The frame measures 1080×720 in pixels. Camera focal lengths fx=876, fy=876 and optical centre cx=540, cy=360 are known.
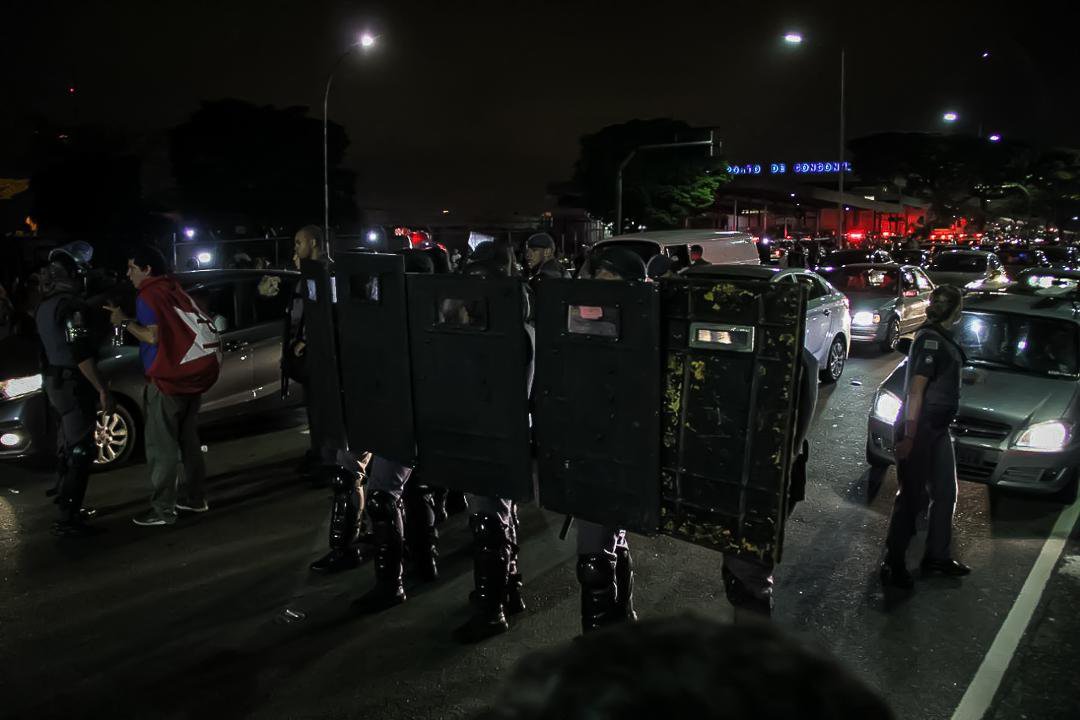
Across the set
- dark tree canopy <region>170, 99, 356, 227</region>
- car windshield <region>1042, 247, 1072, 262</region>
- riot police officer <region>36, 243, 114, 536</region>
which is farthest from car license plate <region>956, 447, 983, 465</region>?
dark tree canopy <region>170, 99, 356, 227</region>

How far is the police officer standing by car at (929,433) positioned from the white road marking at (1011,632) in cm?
55

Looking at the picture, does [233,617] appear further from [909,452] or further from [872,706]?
[872,706]

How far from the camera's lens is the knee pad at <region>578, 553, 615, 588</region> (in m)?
3.90

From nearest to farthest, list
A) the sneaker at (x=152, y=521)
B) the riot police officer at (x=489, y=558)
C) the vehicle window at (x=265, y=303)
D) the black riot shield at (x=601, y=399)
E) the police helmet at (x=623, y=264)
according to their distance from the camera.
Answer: the black riot shield at (x=601, y=399), the police helmet at (x=623, y=264), the riot police officer at (x=489, y=558), the sneaker at (x=152, y=521), the vehicle window at (x=265, y=303)

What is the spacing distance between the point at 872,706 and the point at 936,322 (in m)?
4.70

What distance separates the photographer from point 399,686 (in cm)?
397

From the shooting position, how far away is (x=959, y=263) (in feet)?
70.4

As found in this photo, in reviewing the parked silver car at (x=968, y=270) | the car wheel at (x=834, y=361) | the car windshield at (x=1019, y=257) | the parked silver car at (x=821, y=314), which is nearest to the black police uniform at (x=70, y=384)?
the parked silver car at (x=821, y=314)

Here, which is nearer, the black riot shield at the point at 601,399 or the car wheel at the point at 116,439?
the black riot shield at the point at 601,399

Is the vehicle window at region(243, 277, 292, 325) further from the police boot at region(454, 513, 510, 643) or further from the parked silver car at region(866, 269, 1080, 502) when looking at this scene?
the parked silver car at region(866, 269, 1080, 502)

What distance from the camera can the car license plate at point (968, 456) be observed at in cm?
656

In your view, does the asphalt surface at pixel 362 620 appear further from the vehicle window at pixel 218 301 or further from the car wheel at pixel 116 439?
the vehicle window at pixel 218 301

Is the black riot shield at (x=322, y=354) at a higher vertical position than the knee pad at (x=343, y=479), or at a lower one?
higher

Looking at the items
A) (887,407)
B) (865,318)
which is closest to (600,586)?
(887,407)
